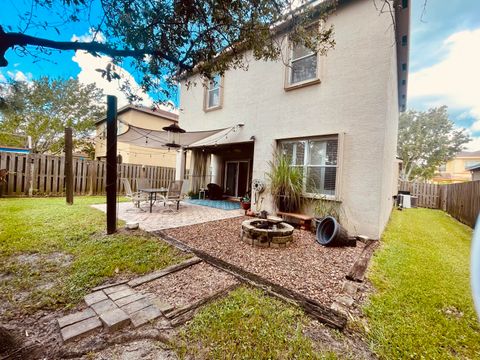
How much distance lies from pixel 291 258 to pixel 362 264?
1.42 meters

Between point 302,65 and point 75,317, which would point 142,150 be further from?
point 75,317

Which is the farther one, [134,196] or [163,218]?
[134,196]

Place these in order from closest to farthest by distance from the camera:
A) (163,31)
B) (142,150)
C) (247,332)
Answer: (247,332)
(163,31)
(142,150)

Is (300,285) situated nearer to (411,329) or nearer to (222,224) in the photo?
(411,329)

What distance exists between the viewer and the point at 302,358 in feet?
6.67

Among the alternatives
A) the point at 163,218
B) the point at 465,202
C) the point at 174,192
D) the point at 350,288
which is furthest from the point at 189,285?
the point at 465,202

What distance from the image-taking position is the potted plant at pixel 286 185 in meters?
7.47

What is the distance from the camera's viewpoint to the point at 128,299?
2.94 meters

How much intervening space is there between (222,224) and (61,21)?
5.90 meters

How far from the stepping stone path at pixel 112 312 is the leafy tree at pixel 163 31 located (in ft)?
10.5

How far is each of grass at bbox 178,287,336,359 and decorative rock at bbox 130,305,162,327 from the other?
494 millimetres

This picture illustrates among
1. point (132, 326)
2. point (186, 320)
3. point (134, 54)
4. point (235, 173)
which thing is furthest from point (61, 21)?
point (235, 173)

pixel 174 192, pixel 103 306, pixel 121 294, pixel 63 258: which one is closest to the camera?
pixel 103 306

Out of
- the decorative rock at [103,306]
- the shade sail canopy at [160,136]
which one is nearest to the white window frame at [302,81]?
the shade sail canopy at [160,136]
